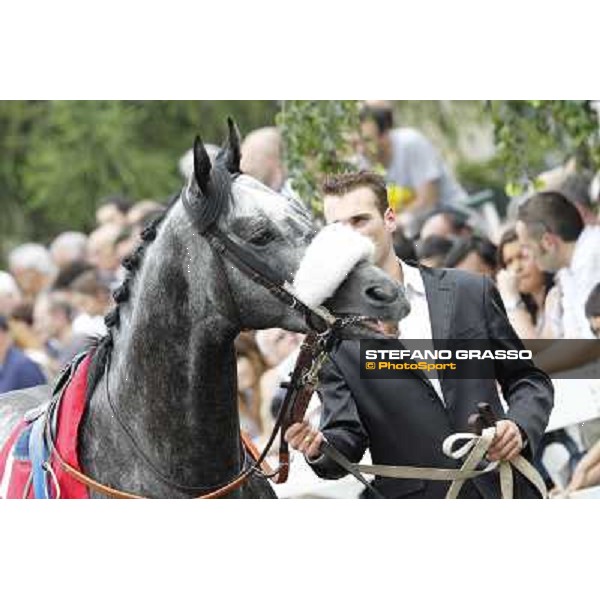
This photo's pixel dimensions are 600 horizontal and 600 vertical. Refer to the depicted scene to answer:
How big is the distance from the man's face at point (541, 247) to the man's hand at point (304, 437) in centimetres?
155

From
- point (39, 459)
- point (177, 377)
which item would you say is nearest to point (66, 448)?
point (39, 459)

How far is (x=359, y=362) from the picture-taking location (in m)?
3.85

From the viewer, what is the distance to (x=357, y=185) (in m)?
3.90

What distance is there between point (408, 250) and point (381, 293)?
1.37 metres

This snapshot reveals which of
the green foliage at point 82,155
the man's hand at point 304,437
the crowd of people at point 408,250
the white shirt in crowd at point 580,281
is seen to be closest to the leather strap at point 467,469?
the man's hand at point 304,437

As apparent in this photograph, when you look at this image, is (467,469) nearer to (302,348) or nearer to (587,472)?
(302,348)

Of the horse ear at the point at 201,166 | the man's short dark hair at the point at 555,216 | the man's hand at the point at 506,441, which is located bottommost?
the man's hand at the point at 506,441

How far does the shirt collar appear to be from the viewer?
12.4 feet

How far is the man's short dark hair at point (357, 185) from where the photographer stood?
3.90m

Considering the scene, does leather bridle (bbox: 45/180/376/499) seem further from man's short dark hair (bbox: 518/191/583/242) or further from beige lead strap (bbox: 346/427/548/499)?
man's short dark hair (bbox: 518/191/583/242)

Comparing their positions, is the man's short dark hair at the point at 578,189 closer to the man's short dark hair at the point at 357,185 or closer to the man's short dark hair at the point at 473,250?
the man's short dark hair at the point at 473,250

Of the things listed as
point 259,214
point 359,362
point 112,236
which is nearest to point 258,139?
point 112,236
